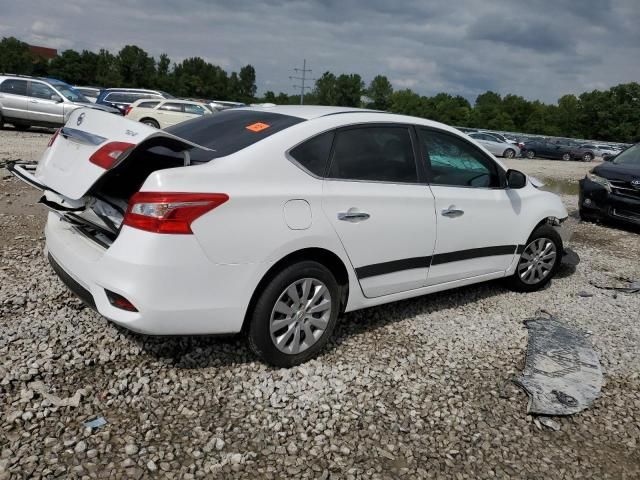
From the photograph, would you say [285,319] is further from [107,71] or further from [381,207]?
[107,71]

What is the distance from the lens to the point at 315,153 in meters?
3.38

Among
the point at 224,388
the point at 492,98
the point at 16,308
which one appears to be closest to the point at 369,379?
the point at 224,388

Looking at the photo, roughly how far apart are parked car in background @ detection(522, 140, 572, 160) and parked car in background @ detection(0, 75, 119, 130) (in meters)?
28.1

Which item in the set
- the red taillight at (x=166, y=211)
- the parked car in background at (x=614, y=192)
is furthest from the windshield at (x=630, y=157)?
the red taillight at (x=166, y=211)

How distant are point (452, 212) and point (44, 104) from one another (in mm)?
15888

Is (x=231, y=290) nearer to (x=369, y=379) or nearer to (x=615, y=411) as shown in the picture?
(x=369, y=379)

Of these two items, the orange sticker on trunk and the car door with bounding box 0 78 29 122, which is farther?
the car door with bounding box 0 78 29 122

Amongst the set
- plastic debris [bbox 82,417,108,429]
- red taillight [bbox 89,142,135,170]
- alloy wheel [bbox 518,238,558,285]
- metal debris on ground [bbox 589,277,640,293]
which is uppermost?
red taillight [bbox 89,142,135,170]

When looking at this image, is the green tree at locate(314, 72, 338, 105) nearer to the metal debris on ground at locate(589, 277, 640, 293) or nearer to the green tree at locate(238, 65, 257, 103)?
the green tree at locate(238, 65, 257, 103)

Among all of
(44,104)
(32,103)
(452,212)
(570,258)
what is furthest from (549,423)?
(32,103)

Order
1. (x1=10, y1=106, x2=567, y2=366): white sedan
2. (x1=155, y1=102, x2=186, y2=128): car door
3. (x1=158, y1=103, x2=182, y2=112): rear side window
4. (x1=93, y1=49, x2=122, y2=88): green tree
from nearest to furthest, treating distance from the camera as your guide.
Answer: (x1=10, y1=106, x2=567, y2=366): white sedan < (x1=155, y1=102, x2=186, y2=128): car door < (x1=158, y1=103, x2=182, y2=112): rear side window < (x1=93, y1=49, x2=122, y2=88): green tree

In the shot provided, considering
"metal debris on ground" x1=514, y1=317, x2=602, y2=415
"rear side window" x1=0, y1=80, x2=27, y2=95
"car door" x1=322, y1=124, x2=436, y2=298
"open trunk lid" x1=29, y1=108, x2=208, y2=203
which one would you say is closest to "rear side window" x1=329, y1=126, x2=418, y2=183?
"car door" x1=322, y1=124, x2=436, y2=298

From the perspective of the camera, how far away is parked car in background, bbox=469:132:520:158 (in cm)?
3102

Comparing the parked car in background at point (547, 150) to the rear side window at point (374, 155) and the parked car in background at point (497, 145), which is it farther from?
the rear side window at point (374, 155)
